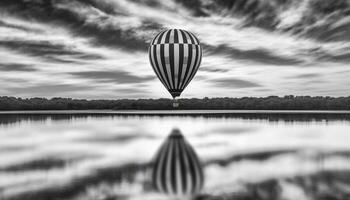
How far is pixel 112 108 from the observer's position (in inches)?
5679

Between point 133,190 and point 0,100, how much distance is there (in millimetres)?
147948

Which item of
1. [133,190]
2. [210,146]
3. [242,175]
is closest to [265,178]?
[242,175]

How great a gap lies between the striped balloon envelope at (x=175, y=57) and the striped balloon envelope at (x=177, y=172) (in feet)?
75.9

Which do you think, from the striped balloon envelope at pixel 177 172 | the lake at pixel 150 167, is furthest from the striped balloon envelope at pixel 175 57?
the striped balloon envelope at pixel 177 172

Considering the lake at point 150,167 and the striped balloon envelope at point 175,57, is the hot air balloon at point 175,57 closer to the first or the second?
the striped balloon envelope at point 175,57

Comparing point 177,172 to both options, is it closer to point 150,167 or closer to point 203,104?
point 150,167

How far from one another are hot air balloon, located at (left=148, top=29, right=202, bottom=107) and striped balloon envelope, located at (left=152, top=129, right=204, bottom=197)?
23.1m

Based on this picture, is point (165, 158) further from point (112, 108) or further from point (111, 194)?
point (112, 108)

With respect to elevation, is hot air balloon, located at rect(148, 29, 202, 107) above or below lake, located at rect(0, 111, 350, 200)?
above

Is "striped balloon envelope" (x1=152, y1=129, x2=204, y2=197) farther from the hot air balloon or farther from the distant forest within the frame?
the distant forest

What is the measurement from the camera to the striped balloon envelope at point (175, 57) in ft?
148

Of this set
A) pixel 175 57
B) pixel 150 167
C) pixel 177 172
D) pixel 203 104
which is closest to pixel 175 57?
pixel 175 57

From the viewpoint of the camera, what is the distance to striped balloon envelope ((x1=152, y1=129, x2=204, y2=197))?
511 inches

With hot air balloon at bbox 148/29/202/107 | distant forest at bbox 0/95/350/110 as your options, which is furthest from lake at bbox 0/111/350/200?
distant forest at bbox 0/95/350/110
